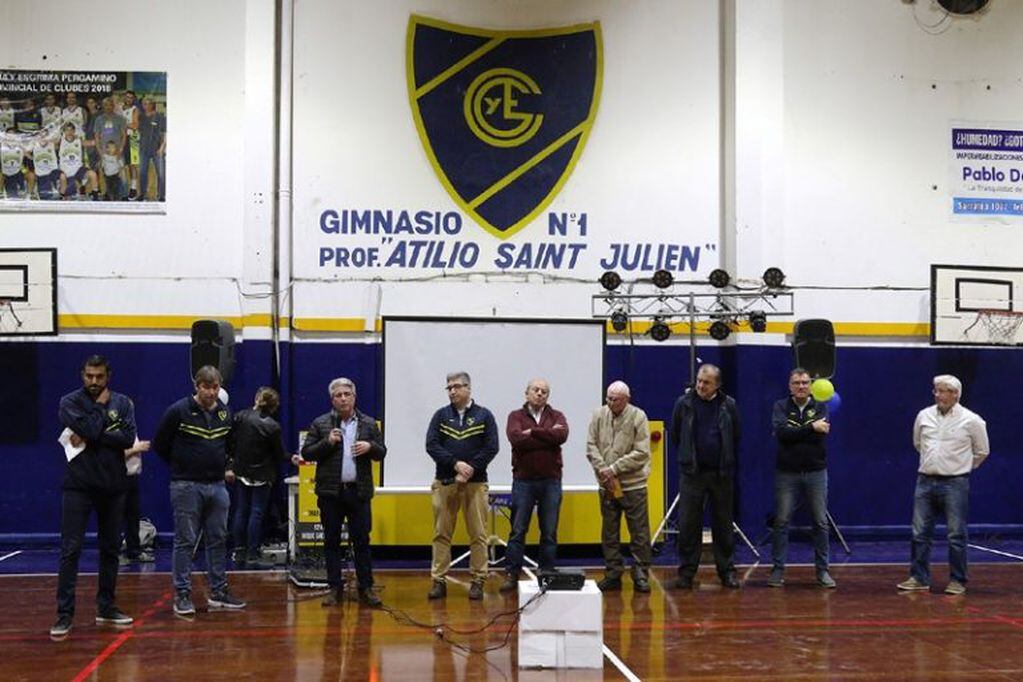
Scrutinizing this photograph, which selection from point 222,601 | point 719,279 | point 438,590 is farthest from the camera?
point 719,279

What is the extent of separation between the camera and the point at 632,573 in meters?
8.30

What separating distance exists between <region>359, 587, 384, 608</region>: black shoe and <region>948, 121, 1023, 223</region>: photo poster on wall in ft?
24.9

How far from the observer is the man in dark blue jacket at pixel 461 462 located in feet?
26.7

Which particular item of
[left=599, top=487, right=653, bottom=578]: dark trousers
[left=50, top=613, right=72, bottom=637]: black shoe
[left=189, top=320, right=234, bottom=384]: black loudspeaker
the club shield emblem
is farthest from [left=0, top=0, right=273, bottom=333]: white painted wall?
[left=50, top=613, right=72, bottom=637]: black shoe

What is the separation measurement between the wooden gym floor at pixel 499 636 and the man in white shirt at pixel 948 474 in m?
0.25

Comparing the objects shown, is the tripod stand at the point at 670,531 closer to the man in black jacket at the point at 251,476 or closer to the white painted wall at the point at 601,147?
the white painted wall at the point at 601,147

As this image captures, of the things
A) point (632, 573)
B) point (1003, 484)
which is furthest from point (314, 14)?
point (1003, 484)

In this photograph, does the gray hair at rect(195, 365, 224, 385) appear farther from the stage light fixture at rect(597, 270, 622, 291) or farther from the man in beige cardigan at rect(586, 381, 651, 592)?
the stage light fixture at rect(597, 270, 622, 291)

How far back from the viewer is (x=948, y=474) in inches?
320

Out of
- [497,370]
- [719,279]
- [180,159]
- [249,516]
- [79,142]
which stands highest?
[79,142]

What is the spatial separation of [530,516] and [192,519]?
2.52 metres

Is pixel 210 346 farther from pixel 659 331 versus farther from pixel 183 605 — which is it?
pixel 659 331

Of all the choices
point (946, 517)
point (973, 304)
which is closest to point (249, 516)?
point (946, 517)

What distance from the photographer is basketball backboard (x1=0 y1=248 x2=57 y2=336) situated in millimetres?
10383
